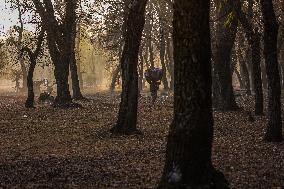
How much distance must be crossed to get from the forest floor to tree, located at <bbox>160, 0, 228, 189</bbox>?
1525mm

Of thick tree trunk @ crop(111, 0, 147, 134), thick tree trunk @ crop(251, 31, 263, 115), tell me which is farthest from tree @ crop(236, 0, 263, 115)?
thick tree trunk @ crop(111, 0, 147, 134)

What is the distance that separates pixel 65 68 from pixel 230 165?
61.4 ft

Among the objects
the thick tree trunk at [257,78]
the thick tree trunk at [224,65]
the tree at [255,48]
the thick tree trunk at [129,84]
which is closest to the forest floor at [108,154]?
the thick tree trunk at [129,84]

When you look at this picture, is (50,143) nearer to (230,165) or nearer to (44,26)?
(230,165)

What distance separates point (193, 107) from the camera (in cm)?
742

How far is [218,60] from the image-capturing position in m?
23.6

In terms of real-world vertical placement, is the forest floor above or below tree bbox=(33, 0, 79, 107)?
below

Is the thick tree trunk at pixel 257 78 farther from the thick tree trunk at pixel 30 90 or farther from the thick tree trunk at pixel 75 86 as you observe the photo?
the thick tree trunk at pixel 75 86

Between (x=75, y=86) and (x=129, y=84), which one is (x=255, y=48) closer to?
(x=129, y=84)

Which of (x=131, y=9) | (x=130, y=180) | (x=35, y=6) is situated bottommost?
(x=130, y=180)

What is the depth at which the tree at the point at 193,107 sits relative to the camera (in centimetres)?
738

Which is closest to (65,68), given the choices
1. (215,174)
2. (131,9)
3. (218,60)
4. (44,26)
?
(44,26)

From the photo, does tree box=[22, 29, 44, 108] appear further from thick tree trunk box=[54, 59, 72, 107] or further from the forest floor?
the forest floor

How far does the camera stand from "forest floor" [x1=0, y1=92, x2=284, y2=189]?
930 cm
